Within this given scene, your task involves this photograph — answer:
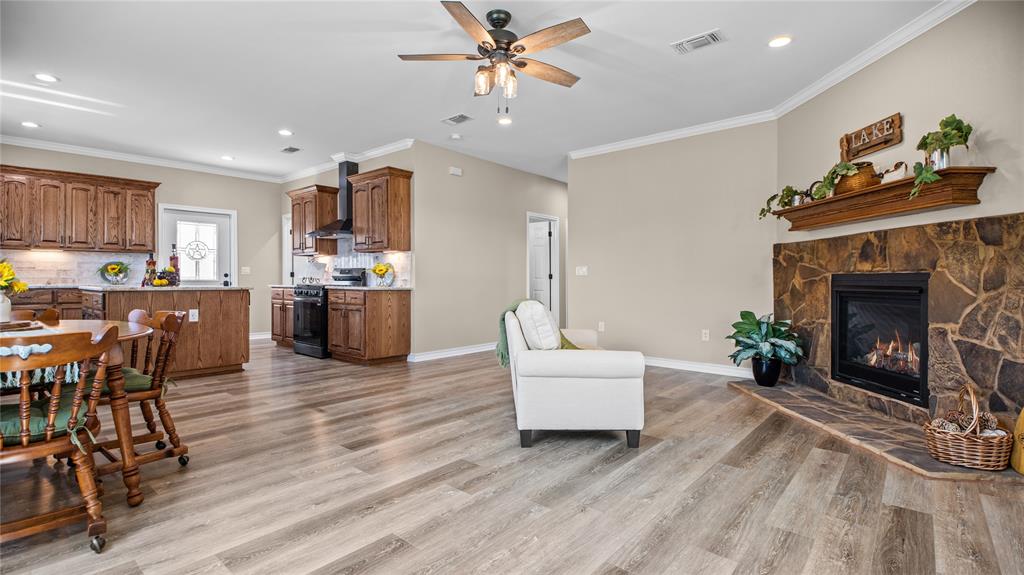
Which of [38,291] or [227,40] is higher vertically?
[227,40]

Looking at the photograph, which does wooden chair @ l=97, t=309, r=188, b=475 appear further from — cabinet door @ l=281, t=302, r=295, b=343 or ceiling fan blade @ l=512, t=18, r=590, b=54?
cabinet door @ l=281, t=302, r=295, b=343

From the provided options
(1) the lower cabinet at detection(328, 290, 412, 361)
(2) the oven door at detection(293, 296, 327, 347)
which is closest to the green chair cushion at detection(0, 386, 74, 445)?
(1) the lower cabinet at detection(328, 290, 412, 361)

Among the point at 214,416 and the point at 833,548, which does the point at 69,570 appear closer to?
the point at 214,416

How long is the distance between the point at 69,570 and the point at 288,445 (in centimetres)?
127

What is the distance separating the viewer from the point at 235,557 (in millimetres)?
1743

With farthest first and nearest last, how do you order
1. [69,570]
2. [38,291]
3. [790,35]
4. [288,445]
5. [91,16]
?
[38,291]
[790,35]
[91,16]
[288,445]
[69,570]

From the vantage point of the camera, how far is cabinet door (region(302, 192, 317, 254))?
6848mm

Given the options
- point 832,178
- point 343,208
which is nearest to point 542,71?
point 832,178

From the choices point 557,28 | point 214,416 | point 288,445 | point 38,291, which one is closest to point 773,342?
point 557,28

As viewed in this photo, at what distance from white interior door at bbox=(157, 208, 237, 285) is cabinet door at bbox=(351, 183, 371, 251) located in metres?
2.74

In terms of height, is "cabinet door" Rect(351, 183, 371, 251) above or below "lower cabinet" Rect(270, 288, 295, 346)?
above

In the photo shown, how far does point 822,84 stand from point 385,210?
15.2ft

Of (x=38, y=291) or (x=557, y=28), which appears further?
(x=38, y=291)

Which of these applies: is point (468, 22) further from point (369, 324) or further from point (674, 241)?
point (369, 324)
